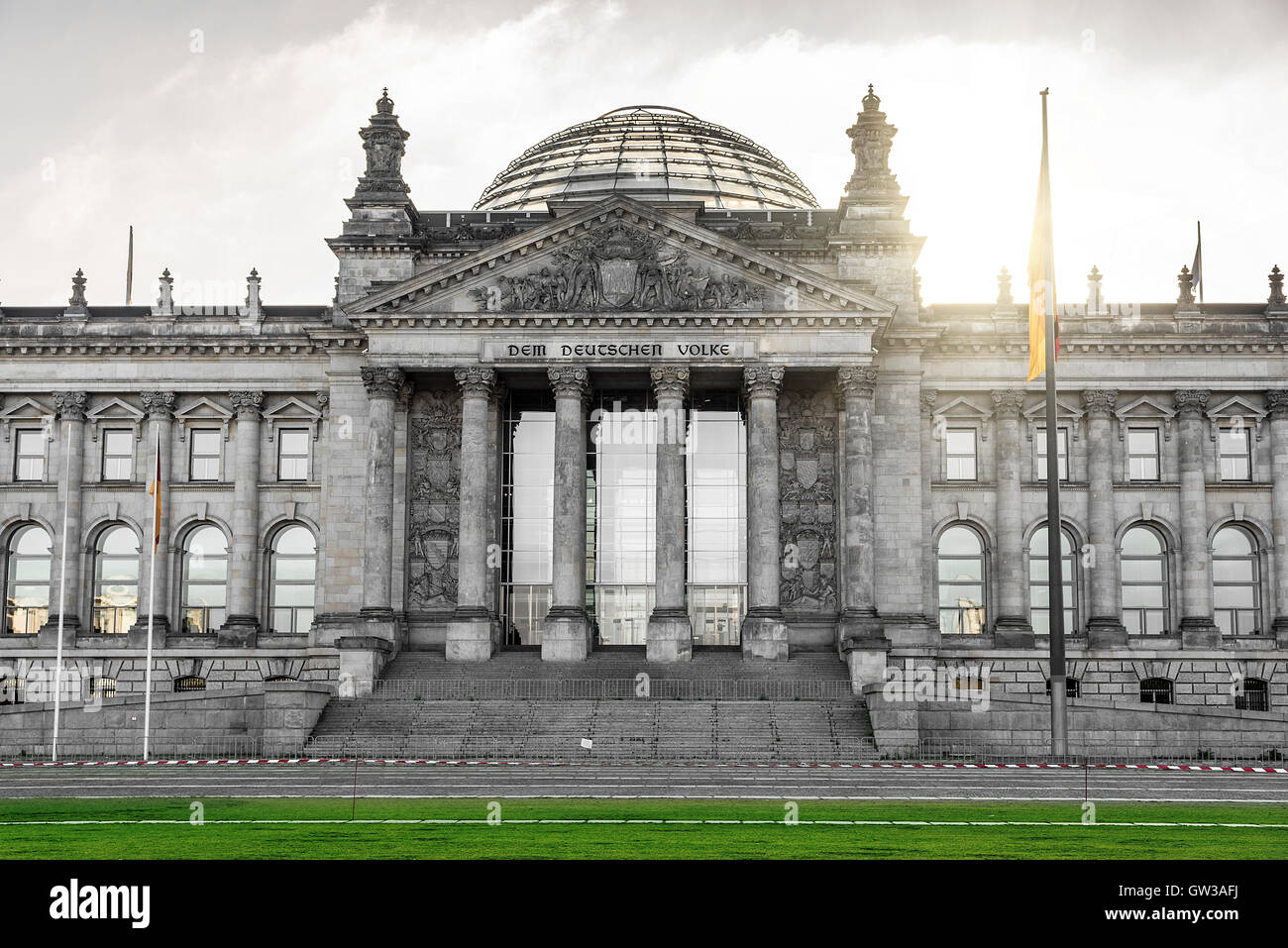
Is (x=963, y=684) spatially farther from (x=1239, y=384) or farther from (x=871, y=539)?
(x=1239, y=384)

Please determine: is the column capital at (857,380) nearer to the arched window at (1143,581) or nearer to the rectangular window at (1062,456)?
the rectangular window at (1062,456)

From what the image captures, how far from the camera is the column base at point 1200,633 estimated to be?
6281 centimetres

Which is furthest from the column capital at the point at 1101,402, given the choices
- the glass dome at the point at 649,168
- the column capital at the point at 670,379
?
the glass dome at the point at 649,168

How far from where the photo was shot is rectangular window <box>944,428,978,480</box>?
65.9 meters

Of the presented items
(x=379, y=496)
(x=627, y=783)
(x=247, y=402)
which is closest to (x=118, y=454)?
(x=247, y=402)

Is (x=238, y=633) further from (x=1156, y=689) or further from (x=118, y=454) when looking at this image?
(x=1156, y=689)

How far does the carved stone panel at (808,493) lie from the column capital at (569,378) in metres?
8.89

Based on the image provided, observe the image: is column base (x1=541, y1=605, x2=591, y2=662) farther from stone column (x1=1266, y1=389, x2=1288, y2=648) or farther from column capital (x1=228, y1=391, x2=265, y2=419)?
stone column (x1=1266, y1=389, x2=1288, y2=648)

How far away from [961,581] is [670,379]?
54.3ft

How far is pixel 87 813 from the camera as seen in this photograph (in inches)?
1087

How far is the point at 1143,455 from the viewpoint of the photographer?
6562 centimetres

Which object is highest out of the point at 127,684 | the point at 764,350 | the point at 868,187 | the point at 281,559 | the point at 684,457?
the point at 868,187
